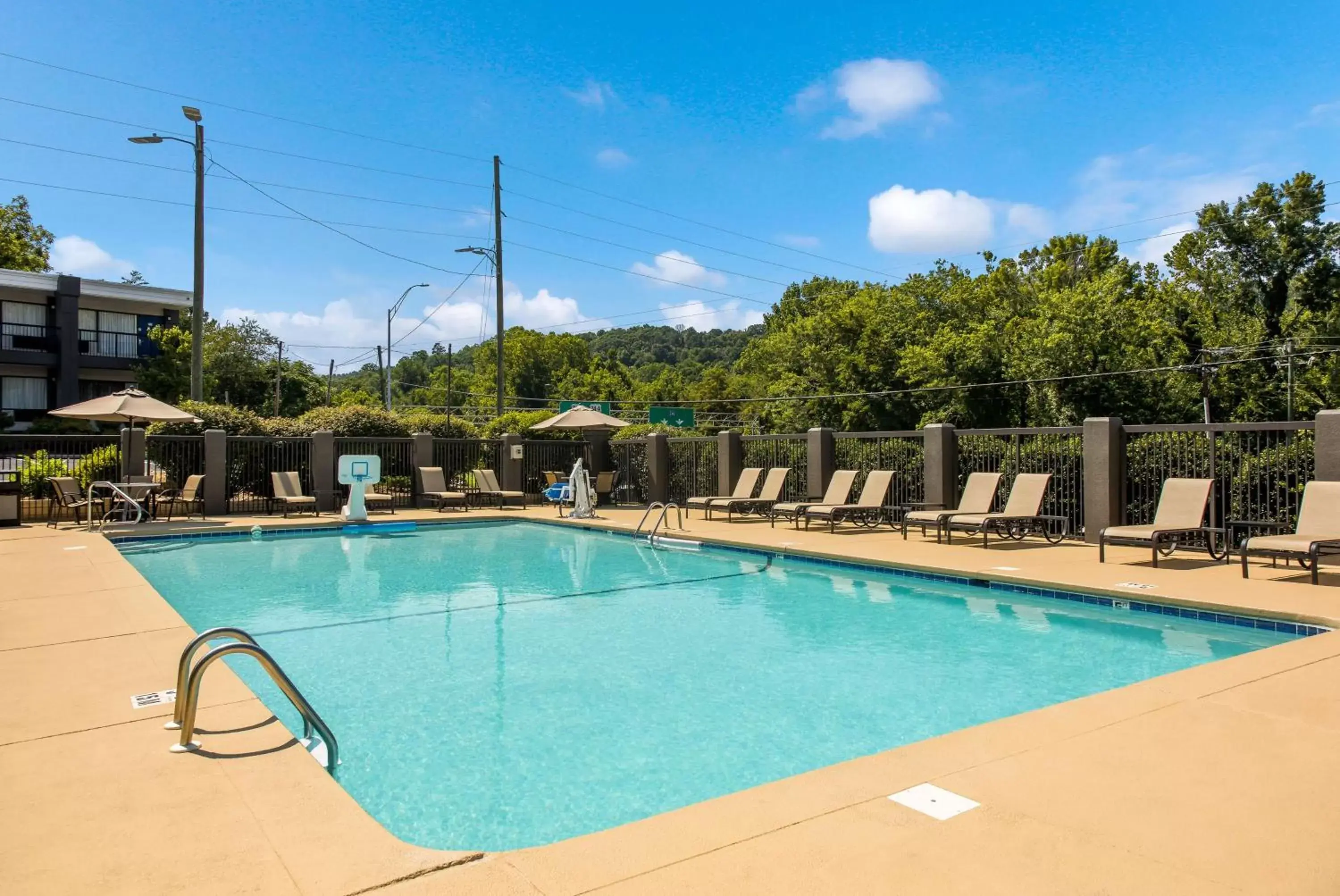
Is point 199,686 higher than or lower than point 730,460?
lower

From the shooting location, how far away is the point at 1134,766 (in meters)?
3.31

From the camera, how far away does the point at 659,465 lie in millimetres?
19344

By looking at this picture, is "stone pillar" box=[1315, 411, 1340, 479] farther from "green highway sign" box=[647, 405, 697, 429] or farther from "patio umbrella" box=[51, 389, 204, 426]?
"green highway sign" box=[647, 405, 697, 429]

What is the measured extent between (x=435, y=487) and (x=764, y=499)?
8024 mm

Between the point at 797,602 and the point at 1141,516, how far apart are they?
594 centimetres

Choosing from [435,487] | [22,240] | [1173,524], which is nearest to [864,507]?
[1173,524]

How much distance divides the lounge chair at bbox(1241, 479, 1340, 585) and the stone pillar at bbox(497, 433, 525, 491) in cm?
1535

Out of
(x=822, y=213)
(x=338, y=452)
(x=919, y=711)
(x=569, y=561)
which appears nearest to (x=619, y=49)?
(x=822, y=213)

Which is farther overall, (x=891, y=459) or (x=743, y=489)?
(x=743, y=489)

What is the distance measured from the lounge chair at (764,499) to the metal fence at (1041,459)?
124 inches

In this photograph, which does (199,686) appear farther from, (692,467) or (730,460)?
(692,467)

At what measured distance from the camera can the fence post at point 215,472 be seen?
1664 cm

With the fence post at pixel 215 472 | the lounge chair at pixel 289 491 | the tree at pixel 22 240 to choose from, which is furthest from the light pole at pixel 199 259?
the tree at pixel 22 240

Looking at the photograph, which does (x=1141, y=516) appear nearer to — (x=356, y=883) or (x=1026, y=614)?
(x=1026, y=614)
